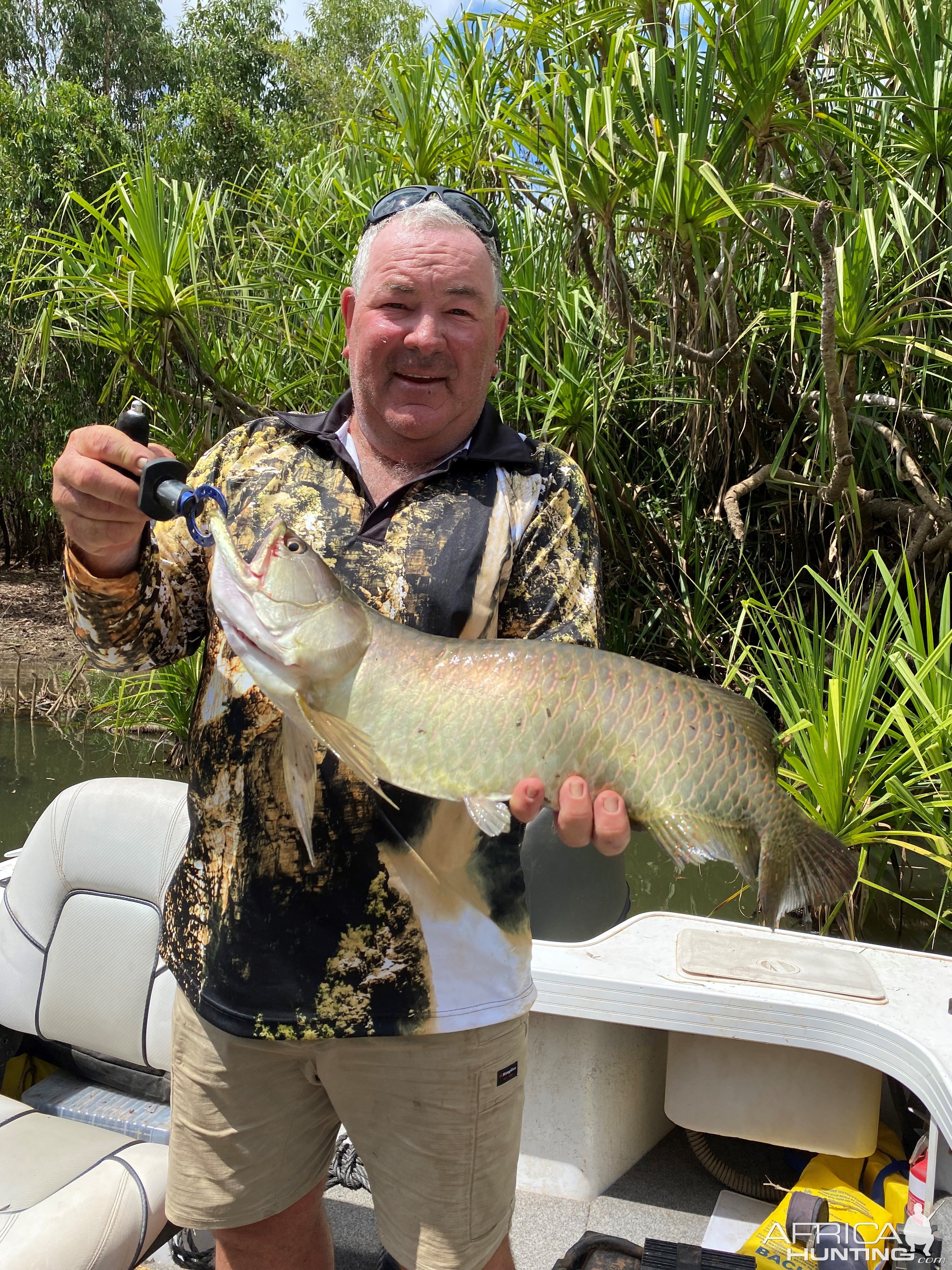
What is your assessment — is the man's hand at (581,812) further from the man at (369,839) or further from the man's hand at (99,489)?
the man's hand at (99,489)

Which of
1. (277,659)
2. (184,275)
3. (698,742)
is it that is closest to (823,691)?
(698,742)

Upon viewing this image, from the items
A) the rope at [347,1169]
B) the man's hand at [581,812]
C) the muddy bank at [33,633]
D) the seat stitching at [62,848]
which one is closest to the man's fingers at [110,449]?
the man's hand at [581,812]

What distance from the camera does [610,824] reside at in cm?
142

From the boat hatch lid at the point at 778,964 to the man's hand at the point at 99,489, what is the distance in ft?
6.16

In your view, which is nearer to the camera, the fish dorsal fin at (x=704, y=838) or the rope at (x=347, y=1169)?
the fish dorsal fin at (x=704, y=838)

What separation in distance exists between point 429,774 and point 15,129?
15.8m

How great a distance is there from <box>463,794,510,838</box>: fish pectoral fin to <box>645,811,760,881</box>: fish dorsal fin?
234 millimetres

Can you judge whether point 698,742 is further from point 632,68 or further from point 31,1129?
point 632,68

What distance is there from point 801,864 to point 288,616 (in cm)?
88

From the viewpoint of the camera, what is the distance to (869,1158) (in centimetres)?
260

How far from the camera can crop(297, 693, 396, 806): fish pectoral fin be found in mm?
1388

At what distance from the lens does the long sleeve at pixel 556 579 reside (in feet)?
5.53

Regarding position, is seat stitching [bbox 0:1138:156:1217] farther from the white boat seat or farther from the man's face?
the man's face

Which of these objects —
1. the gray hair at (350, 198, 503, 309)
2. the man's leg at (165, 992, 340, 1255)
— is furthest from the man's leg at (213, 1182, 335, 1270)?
the gray hair at (350, 198, 503, 309)
